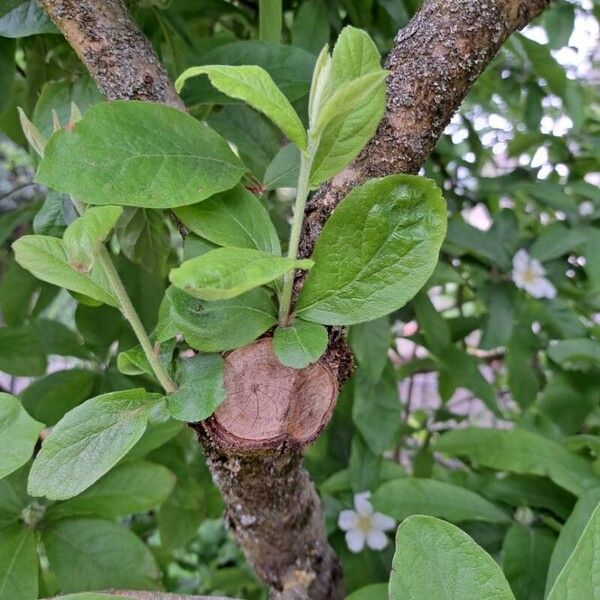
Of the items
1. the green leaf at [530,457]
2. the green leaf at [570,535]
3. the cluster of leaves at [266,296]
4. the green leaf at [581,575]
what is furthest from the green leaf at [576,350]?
the green leaf at [581,575]

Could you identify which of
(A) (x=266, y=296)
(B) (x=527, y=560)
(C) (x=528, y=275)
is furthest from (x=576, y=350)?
(A) (x=266, y=296)

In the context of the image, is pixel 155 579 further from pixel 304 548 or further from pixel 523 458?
pixel 523 458

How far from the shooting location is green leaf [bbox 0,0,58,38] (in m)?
0.55

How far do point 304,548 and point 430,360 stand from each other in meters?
0.68

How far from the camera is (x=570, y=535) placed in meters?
0.55

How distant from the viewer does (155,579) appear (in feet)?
1.98

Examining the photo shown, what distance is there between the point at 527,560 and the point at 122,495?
38 cm

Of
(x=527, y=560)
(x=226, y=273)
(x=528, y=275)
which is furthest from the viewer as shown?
(x=528, y=275)

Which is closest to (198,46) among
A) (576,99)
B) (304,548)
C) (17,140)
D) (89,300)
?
(17,140)

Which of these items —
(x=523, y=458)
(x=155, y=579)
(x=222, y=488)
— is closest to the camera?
(x=222, y=488)

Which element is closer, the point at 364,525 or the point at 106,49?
the point at 106,49

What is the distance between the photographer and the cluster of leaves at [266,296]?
374 millimetres

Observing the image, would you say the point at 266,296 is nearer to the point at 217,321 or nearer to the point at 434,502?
the point at 217,321

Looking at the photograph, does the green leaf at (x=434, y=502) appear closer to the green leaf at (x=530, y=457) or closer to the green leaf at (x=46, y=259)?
the green leaf at (x=530, y=457)
